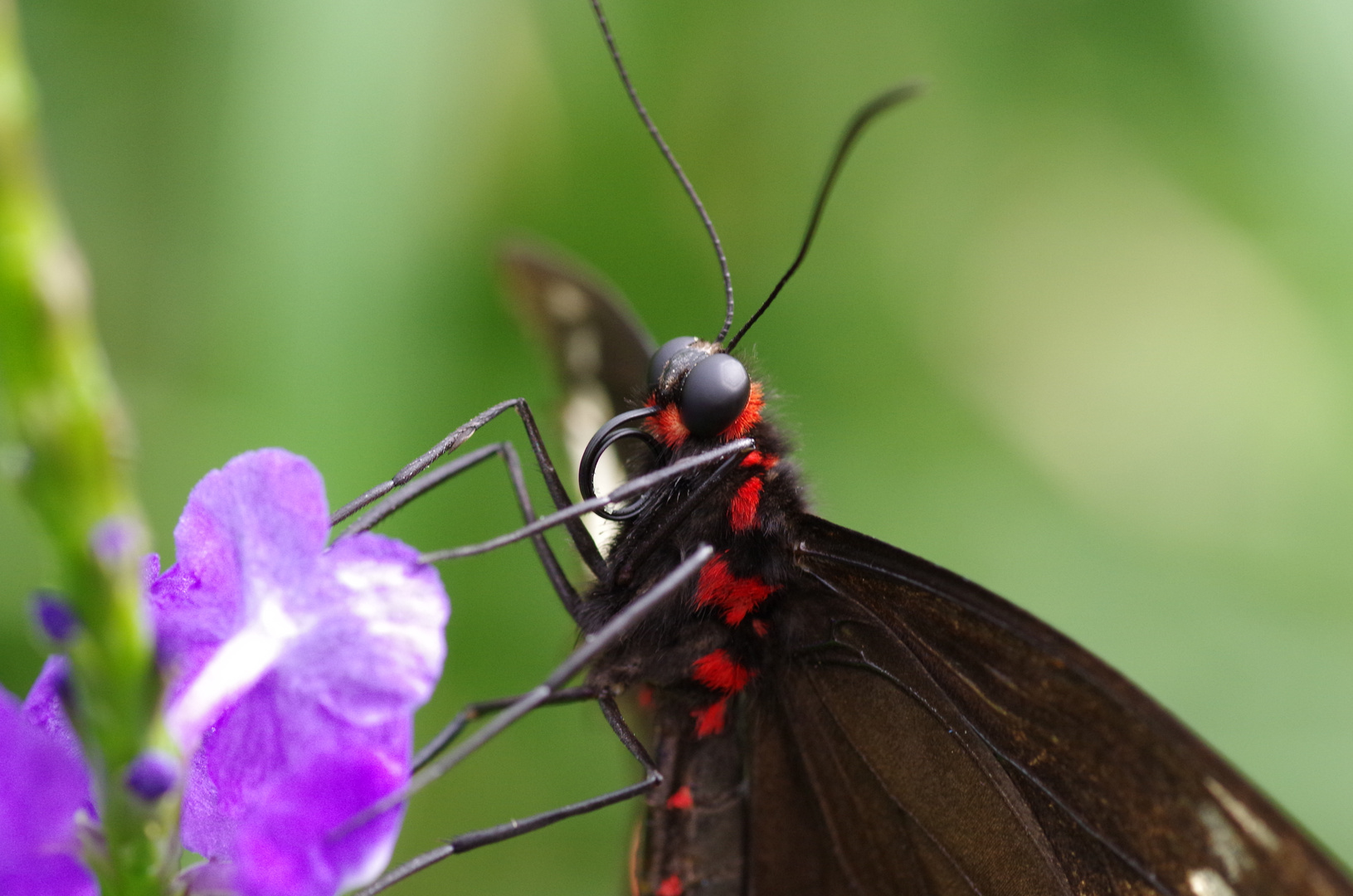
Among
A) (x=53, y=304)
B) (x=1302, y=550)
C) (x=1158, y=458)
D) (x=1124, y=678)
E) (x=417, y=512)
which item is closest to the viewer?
(x=53, y=304)

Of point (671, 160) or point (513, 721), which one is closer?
point (513, 721)

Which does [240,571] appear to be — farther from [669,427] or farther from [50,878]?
[669,427]

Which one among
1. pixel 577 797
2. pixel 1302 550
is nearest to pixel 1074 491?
pixel 1302 550

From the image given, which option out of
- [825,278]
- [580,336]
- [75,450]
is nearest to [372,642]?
[75,450]

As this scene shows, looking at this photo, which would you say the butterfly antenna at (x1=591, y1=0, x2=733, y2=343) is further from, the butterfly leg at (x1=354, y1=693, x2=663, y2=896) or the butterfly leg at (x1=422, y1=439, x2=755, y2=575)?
the butterfly leg at (x1=354, y1=693, x2=663, y2=896)

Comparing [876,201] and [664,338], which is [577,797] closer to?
[664,338]

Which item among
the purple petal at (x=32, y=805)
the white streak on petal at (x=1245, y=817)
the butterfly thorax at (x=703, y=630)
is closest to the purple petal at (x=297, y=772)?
the purple petal at (x=32, y=805)

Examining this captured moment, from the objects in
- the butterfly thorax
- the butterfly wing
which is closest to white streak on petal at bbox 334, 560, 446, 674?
the butterfly thorax
